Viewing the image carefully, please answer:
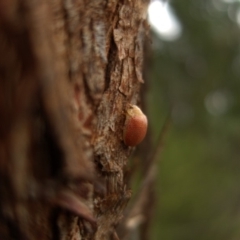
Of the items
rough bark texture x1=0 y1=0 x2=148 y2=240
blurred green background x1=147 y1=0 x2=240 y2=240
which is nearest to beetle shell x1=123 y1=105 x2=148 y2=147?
rough bark texture x1=0 y1=0 x2=148 y2=240

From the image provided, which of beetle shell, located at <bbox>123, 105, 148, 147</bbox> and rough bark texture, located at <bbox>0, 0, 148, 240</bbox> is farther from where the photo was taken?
beetle shell, located at <bbox>123, 105, 148, 147</bbox>

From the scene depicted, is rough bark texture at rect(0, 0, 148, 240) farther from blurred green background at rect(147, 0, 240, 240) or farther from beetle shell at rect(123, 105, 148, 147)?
blurred green background at rect(147, 0, 240, 240)

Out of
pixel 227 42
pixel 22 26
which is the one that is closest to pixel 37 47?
pixel 22 26

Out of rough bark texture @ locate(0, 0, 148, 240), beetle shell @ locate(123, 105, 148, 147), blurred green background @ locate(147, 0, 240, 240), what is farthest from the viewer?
blurred green background @ locate(147, 0, 240, 240)

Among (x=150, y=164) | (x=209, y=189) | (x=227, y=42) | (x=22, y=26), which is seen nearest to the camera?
(x=22, y=26)

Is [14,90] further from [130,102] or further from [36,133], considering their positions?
[130,102]

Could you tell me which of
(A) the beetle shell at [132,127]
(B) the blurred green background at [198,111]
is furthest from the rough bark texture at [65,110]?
(B) the blurred green background at [198,111]
